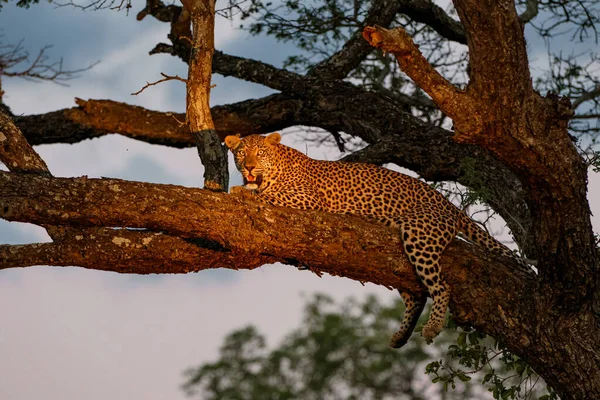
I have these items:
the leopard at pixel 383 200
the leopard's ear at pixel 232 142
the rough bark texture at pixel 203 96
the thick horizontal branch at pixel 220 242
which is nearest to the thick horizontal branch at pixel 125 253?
the thick horizontal branch at pixel 220 242

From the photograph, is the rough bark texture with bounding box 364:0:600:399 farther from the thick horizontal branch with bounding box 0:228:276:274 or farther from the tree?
the thick horizontal branch with bounding box 0:228:276:274

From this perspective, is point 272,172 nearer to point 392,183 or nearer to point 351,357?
point 392,183

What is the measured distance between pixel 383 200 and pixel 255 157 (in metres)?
1.19

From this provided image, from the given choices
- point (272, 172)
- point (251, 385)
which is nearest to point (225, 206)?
point (272, 172)

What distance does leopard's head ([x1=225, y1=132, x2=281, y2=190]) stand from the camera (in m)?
8.05

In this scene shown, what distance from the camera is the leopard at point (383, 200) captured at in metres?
7.05

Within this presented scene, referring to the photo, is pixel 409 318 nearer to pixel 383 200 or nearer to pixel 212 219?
pixel 383 200

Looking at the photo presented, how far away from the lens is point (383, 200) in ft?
25.4

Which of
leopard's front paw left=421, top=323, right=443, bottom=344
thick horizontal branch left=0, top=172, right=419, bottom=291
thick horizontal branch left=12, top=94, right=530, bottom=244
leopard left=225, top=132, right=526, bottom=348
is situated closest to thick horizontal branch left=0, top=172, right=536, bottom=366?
thick horizontal branch left=0, top=172, right=419, bottom=291

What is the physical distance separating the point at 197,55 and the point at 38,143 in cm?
415

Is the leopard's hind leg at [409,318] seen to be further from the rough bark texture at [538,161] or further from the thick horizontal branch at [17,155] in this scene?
the thick horizontal branch at [17,155]

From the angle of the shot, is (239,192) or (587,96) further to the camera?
(587,96)

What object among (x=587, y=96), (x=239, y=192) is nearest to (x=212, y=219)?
(x=239, y=192)

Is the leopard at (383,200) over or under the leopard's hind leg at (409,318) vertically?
over
